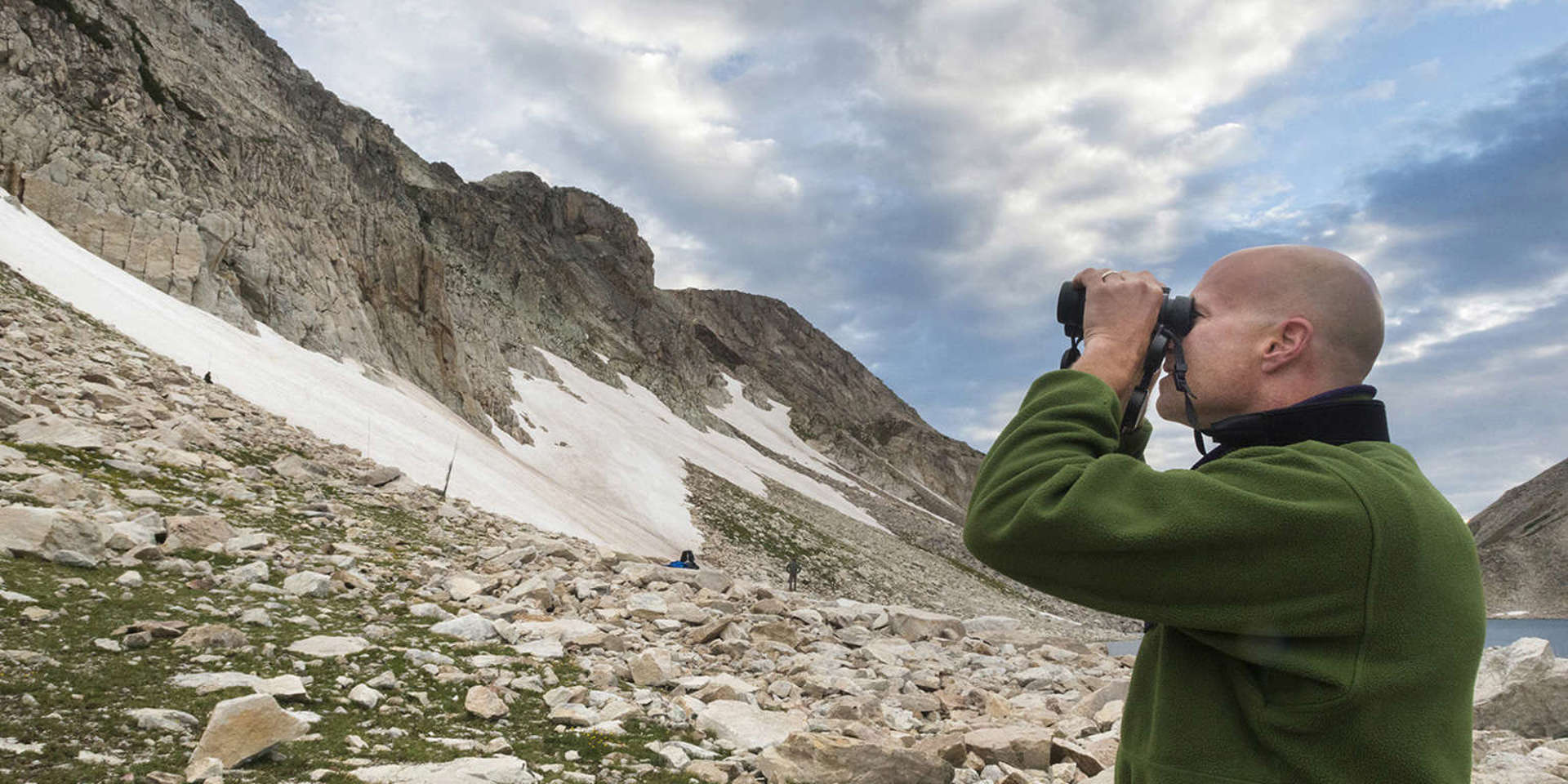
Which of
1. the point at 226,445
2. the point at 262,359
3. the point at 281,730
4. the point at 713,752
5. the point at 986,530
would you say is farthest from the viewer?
the point at 262,359

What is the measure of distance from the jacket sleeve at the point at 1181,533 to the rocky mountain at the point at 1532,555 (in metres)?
178

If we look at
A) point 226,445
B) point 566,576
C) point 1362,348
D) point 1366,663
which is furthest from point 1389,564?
point 226,445

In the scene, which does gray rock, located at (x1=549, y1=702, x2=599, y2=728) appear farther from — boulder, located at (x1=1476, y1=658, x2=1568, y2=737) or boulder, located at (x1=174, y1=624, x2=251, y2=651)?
boulder, located at (x1=1476, y1=658, x2=1568, y2=737)

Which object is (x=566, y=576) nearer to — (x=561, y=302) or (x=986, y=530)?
(x=986, y=530)

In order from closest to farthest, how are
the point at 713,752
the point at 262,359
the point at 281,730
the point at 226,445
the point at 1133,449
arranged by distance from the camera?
the point at 1133,449, the point at 281,730, the point at 713,752, the point at 226,445, the point at 262,359

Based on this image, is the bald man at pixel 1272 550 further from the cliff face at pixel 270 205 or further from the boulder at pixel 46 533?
the cliff face at pixel 270 205

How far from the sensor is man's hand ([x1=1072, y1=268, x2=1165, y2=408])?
81.7 inches

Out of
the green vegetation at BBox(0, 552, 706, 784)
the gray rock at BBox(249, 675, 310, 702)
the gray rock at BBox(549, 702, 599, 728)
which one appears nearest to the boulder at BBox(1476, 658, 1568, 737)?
the green vegetation at BBox(0, 552, 706, 784)

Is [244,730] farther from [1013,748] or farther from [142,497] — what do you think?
[142,497]

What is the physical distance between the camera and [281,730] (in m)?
5.05

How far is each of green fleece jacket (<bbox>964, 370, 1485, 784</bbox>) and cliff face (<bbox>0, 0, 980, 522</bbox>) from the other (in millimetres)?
34623

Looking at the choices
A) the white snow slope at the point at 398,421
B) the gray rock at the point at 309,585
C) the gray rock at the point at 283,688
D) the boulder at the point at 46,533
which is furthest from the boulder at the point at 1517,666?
the white snow slope at the point at 398,421

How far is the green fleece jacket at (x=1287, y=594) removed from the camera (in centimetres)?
156

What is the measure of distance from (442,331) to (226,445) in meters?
33.5
